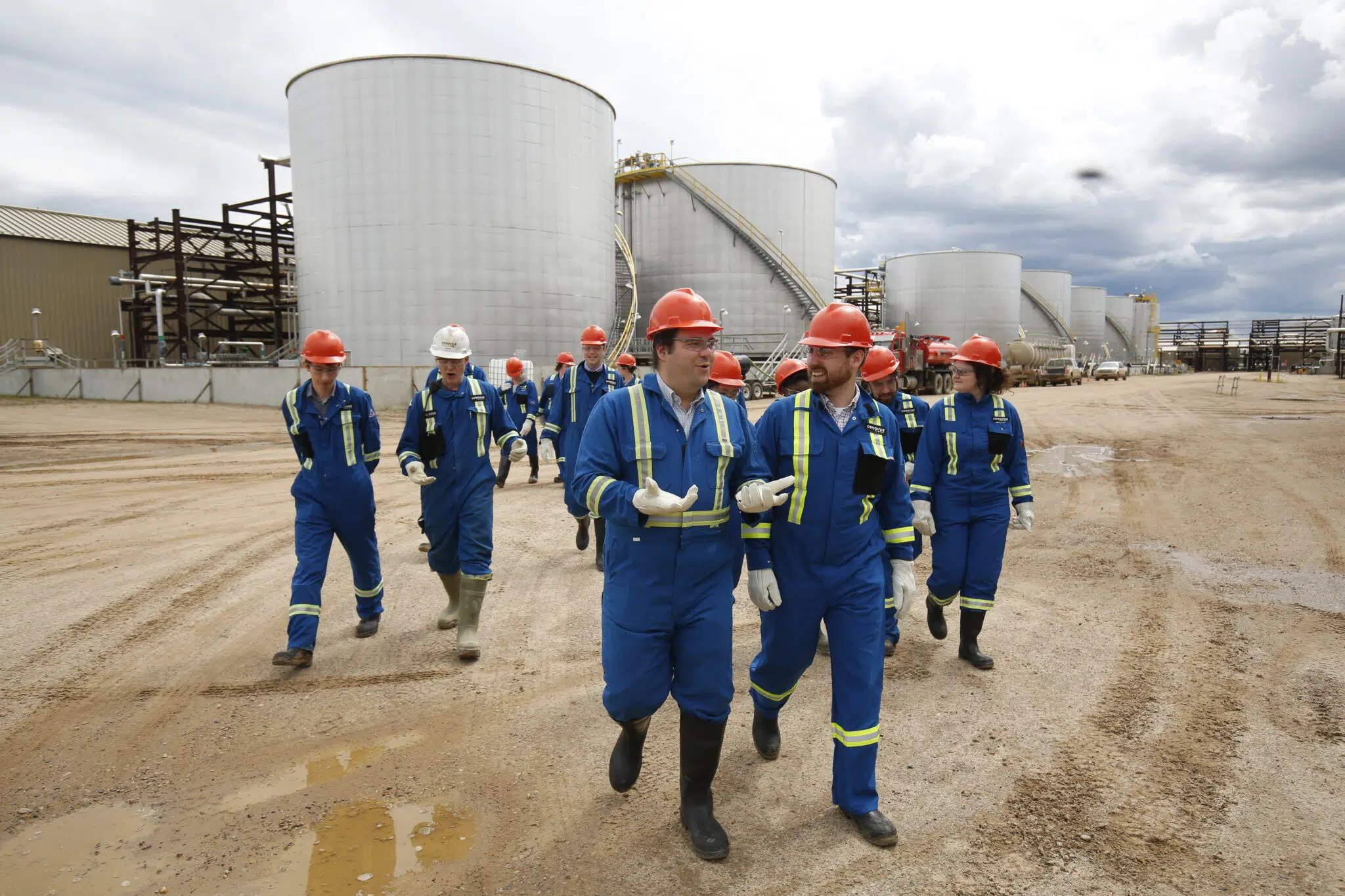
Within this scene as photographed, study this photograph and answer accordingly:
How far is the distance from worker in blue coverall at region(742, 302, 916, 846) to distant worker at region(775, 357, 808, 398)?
1433 mm

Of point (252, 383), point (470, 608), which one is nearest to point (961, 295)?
point (252, 383)

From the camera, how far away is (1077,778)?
11.5 ft

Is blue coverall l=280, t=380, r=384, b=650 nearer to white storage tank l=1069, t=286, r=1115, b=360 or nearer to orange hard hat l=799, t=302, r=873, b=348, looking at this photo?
orange hard hat l=799, t=302, r=873, b=348

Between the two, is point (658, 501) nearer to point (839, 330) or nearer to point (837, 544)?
point (837, 544)

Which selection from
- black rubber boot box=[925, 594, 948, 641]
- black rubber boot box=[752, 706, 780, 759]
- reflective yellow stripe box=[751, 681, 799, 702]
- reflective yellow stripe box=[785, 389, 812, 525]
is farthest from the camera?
black rubber boot box=[925, 594, 948, 641]

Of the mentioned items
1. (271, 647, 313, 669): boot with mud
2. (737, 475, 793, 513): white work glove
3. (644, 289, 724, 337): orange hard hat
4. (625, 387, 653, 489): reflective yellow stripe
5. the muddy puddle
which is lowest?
the muddy puddle

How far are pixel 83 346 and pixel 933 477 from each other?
3644 cm

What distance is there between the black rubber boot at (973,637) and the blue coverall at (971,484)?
0.17 feet

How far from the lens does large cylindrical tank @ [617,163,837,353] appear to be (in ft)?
111

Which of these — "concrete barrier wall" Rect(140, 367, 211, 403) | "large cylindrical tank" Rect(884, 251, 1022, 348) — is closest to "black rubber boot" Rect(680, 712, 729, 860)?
"concrete barrier wall" Rect(140, 367, 211, 403)

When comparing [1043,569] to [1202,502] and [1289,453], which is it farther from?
[1289,453]

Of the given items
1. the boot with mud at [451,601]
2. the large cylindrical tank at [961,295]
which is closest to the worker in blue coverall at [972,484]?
the boot with mud at [451,601]

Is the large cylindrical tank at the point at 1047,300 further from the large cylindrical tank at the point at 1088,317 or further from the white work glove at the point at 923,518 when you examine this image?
the white work glove at the point at 923,518

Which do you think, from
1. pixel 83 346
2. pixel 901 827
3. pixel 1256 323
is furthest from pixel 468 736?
pixel 1256 323
